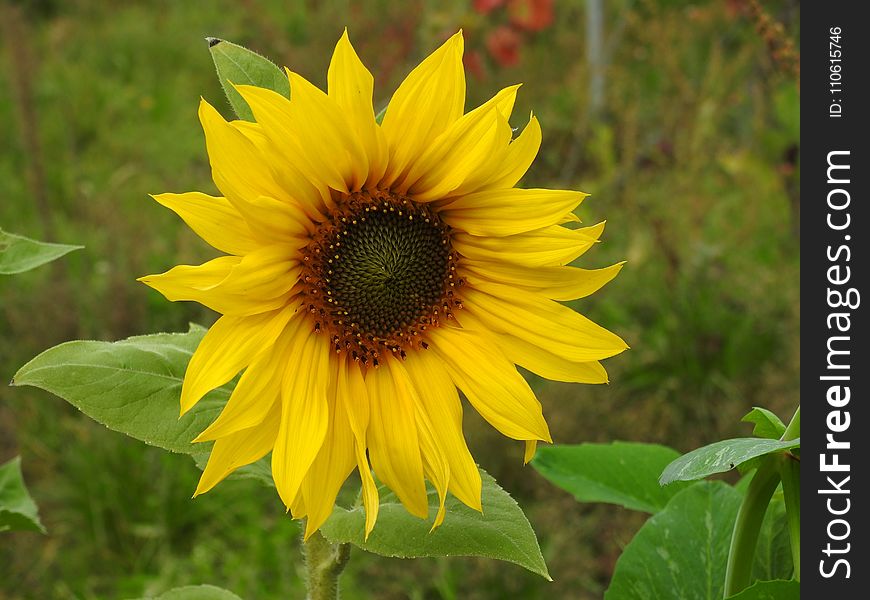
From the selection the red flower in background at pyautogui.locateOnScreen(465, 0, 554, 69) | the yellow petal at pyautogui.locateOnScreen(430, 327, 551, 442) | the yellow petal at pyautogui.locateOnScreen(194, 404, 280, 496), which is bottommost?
the yellow petal at pyautogui.locateOnScreen(194, 404, 280, 496)

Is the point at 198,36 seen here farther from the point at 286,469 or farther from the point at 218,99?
the point at 286,469

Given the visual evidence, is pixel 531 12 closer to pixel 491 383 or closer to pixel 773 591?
pixel 491 383

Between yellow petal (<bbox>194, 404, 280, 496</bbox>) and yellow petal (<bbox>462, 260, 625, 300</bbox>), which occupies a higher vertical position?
yellow petal (<bbox>462, 260, 625, 300</bbox>)

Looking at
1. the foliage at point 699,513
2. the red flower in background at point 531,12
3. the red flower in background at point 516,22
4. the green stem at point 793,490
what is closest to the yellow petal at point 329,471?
the foliage at point 699,513

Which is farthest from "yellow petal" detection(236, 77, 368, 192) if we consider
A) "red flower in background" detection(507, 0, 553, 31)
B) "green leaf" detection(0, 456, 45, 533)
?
"red flower in background" detection(507, 0, 553, 31)

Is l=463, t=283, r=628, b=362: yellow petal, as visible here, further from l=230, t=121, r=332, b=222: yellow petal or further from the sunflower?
l=230, t=121, r=332, b=222: yellow petal
